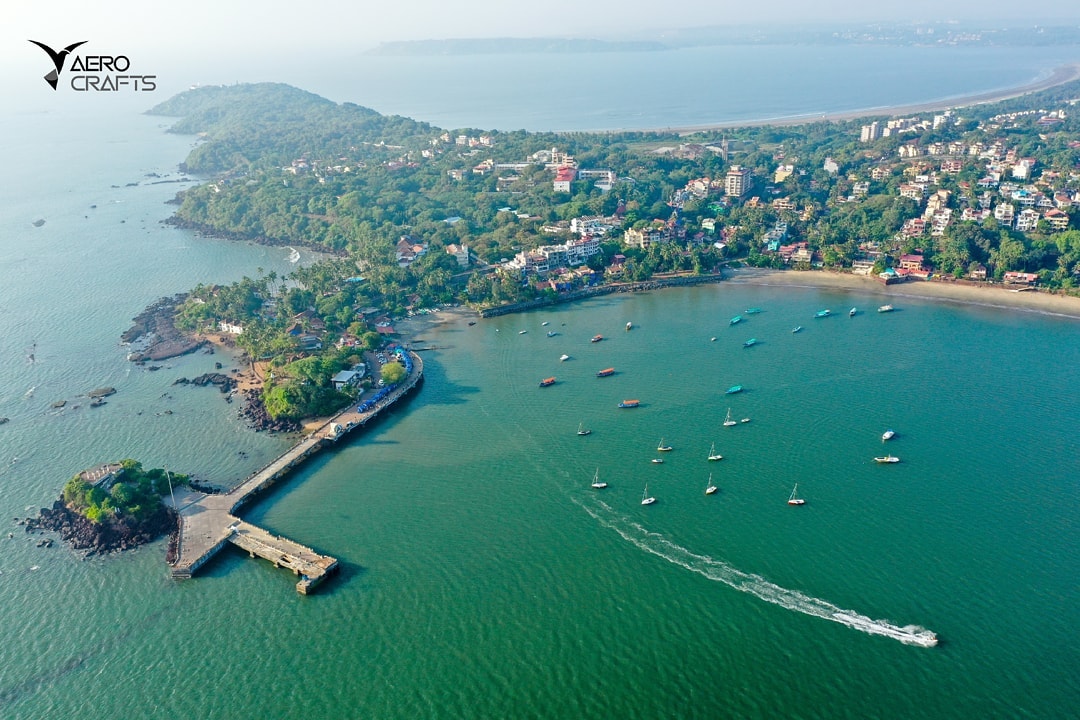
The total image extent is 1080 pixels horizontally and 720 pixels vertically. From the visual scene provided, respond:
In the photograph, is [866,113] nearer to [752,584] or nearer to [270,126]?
[270,126]

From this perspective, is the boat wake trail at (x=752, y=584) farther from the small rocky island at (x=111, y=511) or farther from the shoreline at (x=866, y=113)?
the shoreline at (x=866, y=113)

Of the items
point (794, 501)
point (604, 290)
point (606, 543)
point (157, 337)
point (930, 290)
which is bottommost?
point (606, 543)

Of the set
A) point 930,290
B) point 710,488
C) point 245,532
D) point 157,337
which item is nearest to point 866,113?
point 930,290

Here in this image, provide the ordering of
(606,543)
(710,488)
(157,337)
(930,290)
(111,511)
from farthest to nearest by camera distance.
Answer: (930,290)
(157,337)
(710,488)
(111,511)
(606,543)

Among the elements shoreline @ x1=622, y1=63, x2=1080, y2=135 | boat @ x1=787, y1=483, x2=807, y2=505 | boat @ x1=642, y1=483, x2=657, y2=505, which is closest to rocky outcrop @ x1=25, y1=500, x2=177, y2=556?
boat @ x1=642, y1=483, x2=657, y2=505

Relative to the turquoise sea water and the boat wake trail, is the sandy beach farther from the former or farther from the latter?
the boat wake trail

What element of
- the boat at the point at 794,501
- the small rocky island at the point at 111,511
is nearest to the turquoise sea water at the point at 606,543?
the boat at the point at 794,501
